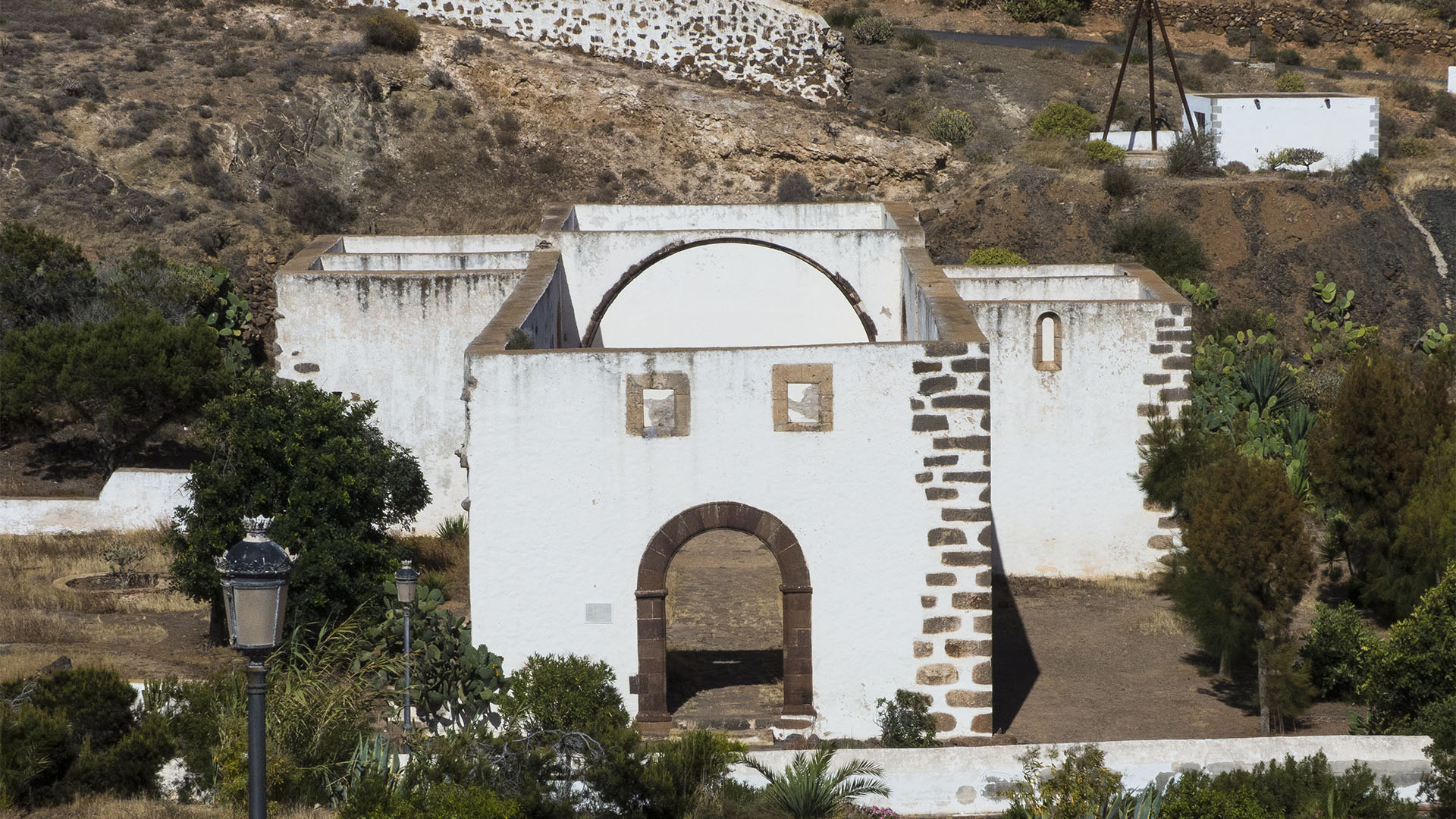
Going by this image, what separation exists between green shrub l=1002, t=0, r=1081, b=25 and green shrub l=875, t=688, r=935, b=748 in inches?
1738

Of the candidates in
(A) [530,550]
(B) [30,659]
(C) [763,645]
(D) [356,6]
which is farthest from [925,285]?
(D) [356,6]

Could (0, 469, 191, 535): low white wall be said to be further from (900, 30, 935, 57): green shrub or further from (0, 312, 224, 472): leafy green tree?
(900, 30, 935, 57): green shrub

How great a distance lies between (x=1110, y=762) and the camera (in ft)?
37.0

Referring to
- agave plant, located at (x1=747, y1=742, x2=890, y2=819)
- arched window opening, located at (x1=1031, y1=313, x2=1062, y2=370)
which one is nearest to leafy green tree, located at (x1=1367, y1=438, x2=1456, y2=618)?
arched window opening, located at (x1=1031, y1=313, x2=1062, y2=370)

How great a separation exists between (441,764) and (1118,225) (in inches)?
989

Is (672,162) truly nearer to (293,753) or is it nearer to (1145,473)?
(1145,473)

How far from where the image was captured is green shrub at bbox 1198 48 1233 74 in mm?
47625

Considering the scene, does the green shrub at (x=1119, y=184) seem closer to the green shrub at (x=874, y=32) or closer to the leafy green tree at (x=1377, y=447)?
the green shrub at (x=874, y=32)

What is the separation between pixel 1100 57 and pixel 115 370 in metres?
33.2

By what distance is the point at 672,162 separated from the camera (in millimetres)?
35750

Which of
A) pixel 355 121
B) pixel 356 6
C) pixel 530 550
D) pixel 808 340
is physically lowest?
pixel 530 550

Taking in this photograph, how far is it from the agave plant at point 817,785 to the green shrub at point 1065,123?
97.1 feet

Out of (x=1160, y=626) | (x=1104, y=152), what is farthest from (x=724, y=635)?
(x=1104, y=152)

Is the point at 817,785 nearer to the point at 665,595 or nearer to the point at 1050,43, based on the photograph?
the point at 665,595
